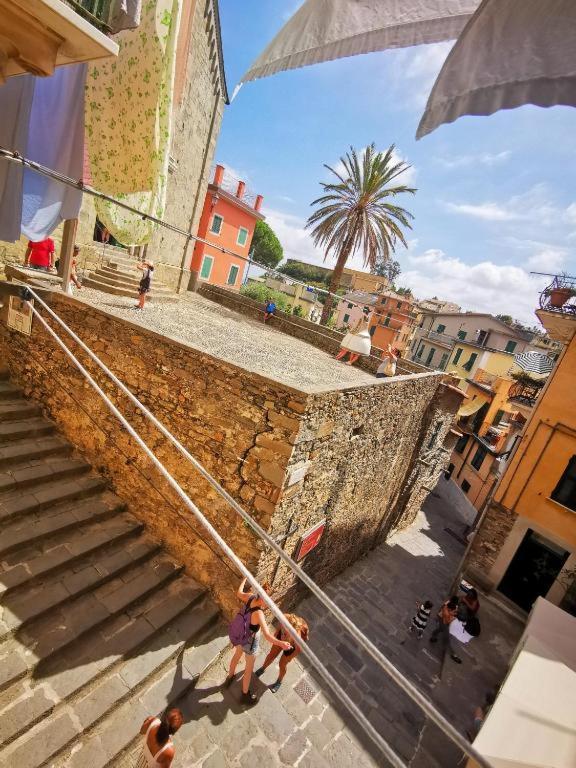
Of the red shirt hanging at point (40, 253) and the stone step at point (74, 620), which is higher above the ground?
the red shirt hanging at point (40, 253)

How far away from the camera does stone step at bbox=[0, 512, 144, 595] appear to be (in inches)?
199

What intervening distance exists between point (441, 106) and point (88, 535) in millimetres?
7193

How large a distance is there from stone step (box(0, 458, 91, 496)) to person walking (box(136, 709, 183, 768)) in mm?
4238

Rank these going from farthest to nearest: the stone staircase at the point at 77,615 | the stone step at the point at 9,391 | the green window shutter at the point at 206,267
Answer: the green window shutter at the point at 206,267, the stone step at the point at 9,391, the stone staircase at the point at 77,615

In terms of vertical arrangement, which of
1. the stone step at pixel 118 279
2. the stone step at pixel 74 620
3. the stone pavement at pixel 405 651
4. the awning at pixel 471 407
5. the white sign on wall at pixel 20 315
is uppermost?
the stone step at pixel 118 279

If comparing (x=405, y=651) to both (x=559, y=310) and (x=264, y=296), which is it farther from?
(x=264, y=296)

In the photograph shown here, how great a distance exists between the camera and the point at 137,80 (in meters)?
2.70

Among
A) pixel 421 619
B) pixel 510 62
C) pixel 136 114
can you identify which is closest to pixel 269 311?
pixel 421 619

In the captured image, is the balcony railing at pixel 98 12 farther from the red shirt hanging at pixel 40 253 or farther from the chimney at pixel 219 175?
the chimney at pixel 219 175

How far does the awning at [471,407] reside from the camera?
837 inches

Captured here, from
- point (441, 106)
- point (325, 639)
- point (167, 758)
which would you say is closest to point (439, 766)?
point (325, 639)

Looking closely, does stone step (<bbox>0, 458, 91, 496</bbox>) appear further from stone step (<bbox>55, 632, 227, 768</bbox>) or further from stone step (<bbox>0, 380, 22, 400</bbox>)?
stone step (<bbox>55, 632, 227, 768</bbox>)

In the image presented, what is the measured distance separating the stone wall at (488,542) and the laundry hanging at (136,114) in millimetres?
11547

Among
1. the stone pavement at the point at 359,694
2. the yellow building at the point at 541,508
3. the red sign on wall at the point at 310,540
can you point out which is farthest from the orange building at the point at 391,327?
the red sign on wall at the point at 310,540
